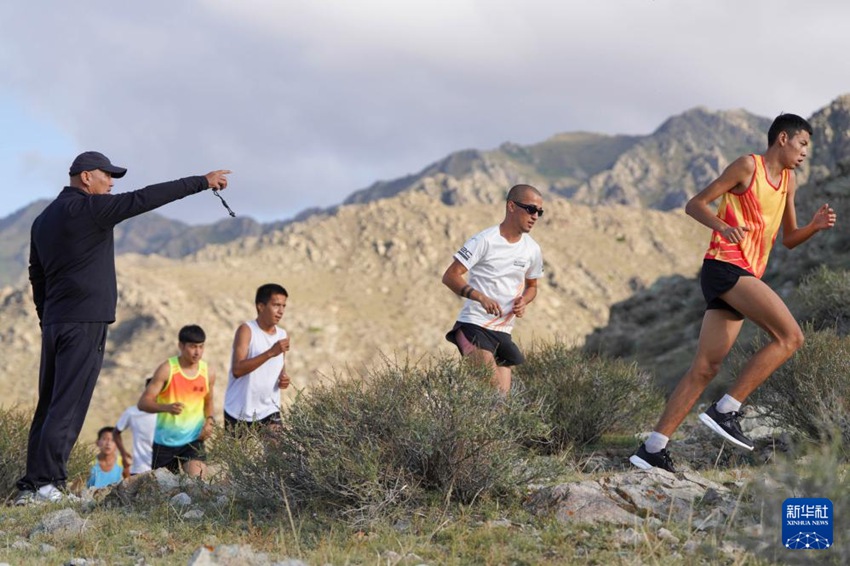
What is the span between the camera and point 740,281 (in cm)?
504

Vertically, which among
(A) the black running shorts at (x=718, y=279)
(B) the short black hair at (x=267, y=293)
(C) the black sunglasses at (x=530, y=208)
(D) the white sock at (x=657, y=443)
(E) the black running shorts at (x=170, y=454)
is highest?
(C) the black sunglasses at (x=530, y=208)

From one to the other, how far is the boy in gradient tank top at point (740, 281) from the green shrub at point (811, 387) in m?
0.90

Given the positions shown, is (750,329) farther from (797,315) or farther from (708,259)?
(708,259)

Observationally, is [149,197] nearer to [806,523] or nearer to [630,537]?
[630,537]

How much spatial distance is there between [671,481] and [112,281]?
155 inches

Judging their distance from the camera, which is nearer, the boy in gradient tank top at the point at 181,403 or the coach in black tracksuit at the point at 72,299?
the coach in black tracksuit at the point at 72,299

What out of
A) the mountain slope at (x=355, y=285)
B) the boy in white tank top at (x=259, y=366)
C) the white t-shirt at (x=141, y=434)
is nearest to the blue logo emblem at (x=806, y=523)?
the boy in white tank top at (x=259, y=366)

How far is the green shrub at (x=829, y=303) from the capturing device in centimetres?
988

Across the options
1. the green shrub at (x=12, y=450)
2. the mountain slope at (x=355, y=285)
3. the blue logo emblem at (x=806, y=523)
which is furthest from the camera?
the mountain slope at (x=355, y=285)

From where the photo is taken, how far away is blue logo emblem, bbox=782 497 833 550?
10.9 feet

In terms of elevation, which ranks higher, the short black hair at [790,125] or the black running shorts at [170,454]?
the short black hair at [790,125]

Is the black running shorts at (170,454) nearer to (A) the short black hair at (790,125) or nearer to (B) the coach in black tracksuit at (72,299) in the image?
(B) the coach in black tracksuit at (72,299)

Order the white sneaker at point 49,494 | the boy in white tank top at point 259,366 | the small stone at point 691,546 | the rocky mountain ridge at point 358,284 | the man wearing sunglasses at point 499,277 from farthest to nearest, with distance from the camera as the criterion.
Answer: the rocky mountain ridge at point 358,284 → the boy in white tank top at point 259,366 → the man wearing sunglasses at point 499,277 → the white sneaker at point 49,494 → the small stone at point 691,546

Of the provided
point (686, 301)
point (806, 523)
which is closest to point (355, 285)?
point (686, 301)
